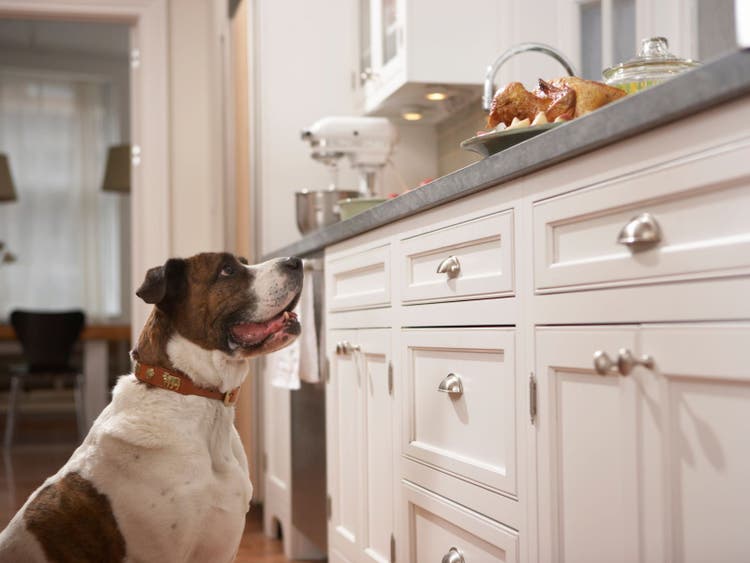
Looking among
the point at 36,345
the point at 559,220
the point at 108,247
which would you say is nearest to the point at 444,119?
the point at 559,220

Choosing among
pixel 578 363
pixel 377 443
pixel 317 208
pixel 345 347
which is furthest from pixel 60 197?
Result: pixel 578 363

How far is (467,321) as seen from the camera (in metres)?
1.64

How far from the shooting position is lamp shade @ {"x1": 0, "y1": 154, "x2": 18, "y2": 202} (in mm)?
7242

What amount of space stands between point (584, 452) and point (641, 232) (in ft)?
1.06

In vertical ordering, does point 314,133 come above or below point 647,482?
above

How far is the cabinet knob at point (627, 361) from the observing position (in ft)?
3.63

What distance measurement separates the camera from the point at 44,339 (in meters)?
6.77

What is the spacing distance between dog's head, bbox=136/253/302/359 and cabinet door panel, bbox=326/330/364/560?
0.35 m

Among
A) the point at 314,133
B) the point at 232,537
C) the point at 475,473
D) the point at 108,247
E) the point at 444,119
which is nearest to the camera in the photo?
the point at 475,473

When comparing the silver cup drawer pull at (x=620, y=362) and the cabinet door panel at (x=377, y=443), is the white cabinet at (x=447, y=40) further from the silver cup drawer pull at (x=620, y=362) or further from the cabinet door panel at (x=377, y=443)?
the silver cup drawer pull at (x=620, y=362)

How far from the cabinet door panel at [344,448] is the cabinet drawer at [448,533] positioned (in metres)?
0.37

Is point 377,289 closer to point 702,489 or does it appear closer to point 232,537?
point 232,537

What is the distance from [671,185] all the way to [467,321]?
0.64 m

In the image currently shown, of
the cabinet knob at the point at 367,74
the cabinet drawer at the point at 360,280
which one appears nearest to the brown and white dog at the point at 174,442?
the cabinet drawer at the point at 360,280
